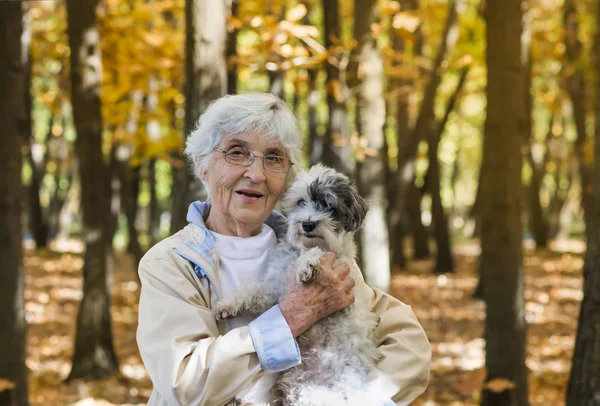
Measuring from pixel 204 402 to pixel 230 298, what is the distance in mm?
502

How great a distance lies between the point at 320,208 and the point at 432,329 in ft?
29.9

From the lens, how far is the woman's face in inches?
127

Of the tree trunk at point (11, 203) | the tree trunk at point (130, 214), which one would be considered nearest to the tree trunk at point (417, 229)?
the tree trunk at point (130, 214)

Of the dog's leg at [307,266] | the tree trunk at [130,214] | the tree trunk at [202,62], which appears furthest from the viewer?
the tree trunk at [130,214]

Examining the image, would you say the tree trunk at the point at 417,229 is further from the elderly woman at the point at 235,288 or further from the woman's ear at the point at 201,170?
the woman's ear at the point at 201,170

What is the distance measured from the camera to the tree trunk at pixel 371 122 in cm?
899

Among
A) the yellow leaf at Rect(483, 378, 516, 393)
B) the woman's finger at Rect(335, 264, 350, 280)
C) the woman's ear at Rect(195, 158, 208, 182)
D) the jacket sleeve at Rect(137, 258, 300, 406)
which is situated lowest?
the yellow leaf at Rect(483, 378, 516, 393)

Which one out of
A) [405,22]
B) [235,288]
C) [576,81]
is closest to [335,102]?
[405,22]

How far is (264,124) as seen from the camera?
321cm

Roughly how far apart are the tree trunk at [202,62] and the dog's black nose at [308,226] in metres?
2.48

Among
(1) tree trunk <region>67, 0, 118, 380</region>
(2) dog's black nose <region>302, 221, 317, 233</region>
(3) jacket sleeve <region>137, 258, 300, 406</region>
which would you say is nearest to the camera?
(3) jacket sleeve <region>137, 258, 300, 406</region>

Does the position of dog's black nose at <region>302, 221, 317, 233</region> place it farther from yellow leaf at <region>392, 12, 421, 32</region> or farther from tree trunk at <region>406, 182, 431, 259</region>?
tree trunk at <region>406, 182, 431, 259</region>

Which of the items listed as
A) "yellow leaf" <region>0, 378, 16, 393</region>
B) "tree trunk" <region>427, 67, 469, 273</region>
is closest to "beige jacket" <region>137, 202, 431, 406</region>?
"yellow leaf" <region>0, 378, 16, 393</region>

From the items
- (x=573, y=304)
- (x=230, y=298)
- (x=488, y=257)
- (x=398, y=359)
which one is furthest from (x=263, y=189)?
(x=573, y=304)
